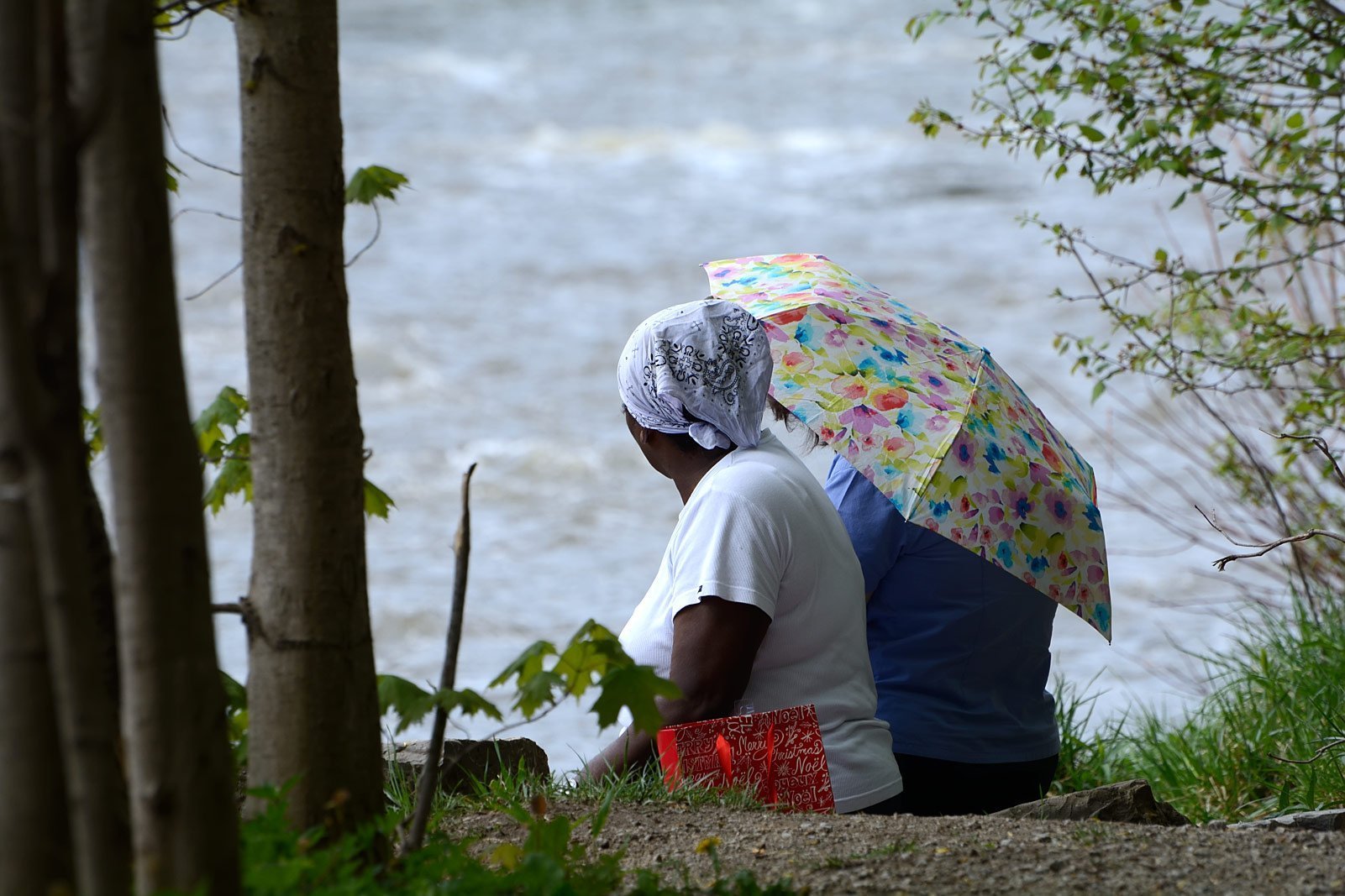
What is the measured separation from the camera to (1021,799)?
332 cm

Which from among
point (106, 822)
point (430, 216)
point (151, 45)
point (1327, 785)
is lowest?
point (1327, 785)

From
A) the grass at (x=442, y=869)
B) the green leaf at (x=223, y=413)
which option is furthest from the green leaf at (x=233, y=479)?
the grass at (x=442, y=869)

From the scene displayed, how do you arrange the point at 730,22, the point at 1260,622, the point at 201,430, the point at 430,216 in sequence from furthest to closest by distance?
the point at 730,22 < the point at 430,216 < the point at 1260,622 < the point at 201,430

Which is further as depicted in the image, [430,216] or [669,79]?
[669,79]

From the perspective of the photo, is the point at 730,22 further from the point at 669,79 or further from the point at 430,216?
the point at 430,216

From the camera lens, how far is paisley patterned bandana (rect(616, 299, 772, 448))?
2902 millimetres

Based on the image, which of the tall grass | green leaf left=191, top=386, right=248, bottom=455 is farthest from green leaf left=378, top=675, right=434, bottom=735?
the tall grass

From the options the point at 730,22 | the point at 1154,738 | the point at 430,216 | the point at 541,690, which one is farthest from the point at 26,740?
the point at 730,22

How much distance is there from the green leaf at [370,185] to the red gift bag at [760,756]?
1.08 meters

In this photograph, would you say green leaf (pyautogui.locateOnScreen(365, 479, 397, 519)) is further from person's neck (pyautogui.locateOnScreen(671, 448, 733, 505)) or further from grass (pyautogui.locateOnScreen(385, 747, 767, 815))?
person's neck (pyautogui.locateOnScreen(671, 448, 733, 505))

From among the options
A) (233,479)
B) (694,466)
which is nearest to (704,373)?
(694,466)

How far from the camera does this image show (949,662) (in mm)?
3236

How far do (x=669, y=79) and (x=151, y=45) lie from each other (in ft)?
65.0

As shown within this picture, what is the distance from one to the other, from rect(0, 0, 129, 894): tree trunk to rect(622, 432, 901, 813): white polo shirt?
1423 mm
